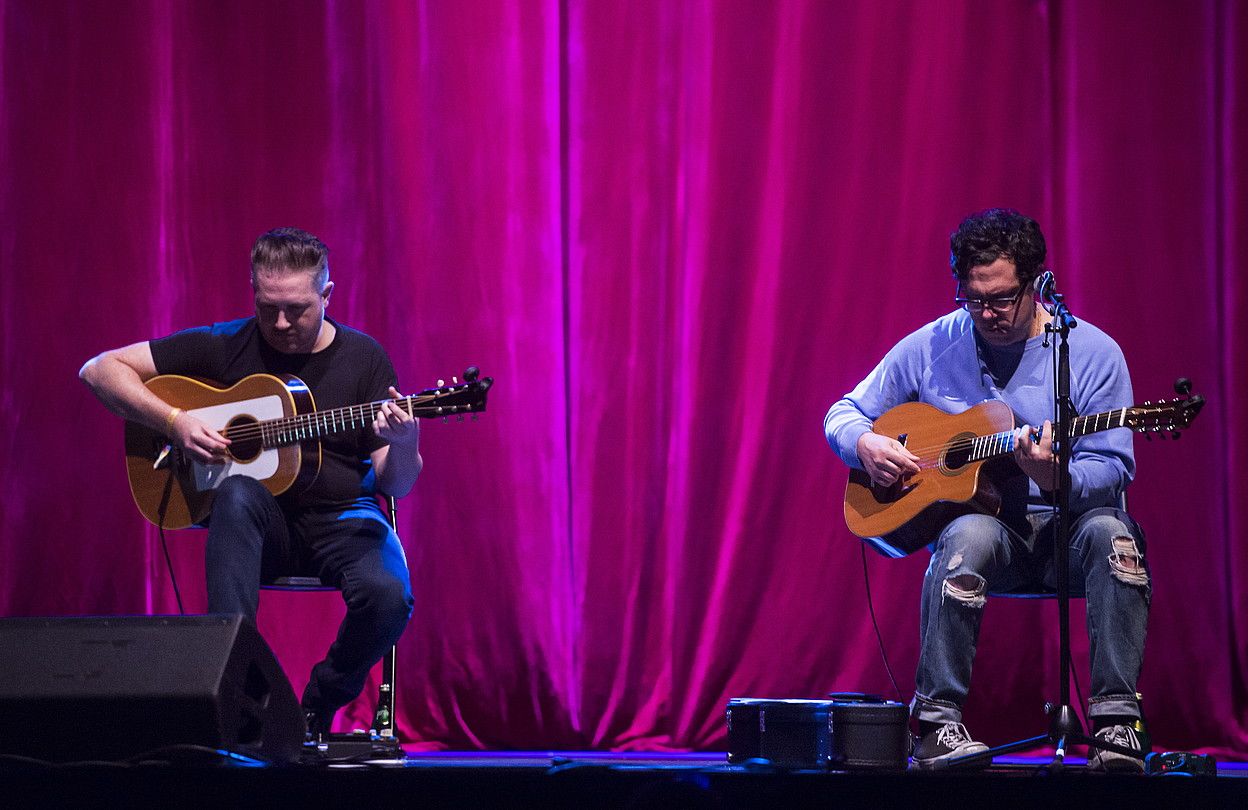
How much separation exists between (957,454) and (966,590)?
392mm

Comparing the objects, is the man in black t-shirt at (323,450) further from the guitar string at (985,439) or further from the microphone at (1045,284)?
the microphone at (1045,284)

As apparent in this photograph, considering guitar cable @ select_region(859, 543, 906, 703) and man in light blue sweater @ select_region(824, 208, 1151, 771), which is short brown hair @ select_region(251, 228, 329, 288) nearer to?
man in light blue sweater @ select_region(824, 208, 1151, 771)

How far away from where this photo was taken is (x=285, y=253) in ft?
11.0

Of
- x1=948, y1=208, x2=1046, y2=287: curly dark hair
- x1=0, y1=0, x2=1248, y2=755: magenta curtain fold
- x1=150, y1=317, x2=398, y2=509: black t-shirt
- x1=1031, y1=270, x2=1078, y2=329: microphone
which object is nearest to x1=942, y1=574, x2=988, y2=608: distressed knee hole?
x1=1031, y1=270, x2=1078, y2=329: microphone

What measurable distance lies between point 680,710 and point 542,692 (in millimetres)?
432

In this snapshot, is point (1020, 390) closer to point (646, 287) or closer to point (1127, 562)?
point (1127, 562)

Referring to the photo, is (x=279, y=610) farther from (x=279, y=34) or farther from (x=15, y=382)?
(x=279, y=34)

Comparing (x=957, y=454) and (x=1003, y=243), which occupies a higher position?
(x=1003, y=243)

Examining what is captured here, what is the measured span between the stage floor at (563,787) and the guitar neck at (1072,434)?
0.84 m

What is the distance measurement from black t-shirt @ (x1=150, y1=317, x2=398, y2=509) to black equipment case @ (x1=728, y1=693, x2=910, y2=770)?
1.18 m

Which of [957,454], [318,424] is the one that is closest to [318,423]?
[318,424]

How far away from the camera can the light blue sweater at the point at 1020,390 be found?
305cm

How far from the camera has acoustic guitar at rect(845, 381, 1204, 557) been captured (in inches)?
124

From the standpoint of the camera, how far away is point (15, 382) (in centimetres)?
436
